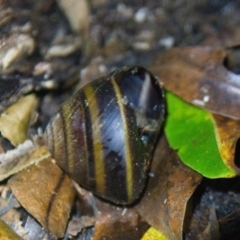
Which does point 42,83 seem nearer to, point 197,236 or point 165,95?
point 165,95

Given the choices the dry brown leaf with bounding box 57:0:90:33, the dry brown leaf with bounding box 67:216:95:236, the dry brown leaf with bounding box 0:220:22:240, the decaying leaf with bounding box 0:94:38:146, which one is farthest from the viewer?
the dry brown leaf with bounding box 57:0:90:33

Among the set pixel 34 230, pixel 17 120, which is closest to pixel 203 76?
pixel 17 120

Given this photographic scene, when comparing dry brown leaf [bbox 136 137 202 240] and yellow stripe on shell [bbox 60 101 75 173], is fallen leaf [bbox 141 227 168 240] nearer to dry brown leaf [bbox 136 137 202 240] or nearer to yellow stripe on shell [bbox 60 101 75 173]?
dry brown leaf [bbox 136 137 202 240]

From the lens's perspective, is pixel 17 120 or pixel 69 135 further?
pixel 17 120

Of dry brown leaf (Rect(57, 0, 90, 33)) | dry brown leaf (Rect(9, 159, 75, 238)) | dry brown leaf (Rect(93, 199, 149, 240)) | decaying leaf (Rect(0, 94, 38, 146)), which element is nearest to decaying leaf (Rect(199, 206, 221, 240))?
dry brown leaf (Rect(93, 199, 149, 240))

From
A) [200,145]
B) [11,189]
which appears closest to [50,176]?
[11,189]

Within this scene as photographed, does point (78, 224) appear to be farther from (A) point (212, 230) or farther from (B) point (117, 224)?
(A) point (212, 230)
